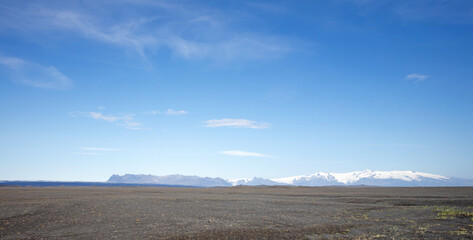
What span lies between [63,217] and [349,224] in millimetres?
21457

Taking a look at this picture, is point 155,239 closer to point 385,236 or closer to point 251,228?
point 251,228

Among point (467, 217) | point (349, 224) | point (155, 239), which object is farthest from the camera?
point (467, 217)

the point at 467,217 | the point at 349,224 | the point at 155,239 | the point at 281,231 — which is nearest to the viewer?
the point at 155,239

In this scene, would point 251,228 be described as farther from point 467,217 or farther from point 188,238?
point 467,217

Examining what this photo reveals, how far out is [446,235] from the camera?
16984 millimetres

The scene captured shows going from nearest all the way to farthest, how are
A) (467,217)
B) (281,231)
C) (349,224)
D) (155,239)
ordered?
1. (155,239)
2. (281,231)
3. (349,224)
4. (467,217)

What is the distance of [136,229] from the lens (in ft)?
62.6

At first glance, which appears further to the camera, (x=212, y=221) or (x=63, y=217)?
(x=63, y=217)

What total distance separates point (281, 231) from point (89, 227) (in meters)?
12.2

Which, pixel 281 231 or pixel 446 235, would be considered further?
pixel 281 231

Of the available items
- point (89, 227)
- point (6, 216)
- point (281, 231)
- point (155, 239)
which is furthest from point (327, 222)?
point (6, 216)

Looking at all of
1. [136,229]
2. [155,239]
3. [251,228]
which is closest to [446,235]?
[251,228]

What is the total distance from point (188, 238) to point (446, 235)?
14.2 m

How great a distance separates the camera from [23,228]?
19.3 meters
